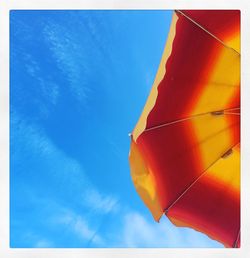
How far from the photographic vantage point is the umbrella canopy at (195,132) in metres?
1.80

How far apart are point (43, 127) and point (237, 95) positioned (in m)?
1.20

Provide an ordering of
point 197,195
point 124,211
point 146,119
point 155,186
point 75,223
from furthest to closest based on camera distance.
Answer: point 124,211, point 75,223, point 197,195, point 155,186, point 146,119

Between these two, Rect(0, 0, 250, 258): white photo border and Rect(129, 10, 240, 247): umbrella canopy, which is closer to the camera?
Rect(129, 10, 240, 247): umbrella canopy

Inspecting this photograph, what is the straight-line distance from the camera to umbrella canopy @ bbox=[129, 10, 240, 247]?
1798mm

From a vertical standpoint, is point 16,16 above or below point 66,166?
above

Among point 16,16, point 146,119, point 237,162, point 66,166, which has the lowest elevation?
point 66,166

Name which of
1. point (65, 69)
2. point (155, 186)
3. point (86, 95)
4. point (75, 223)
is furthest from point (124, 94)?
point (75, 223)

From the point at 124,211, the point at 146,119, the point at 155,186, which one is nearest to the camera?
the point at 146,119

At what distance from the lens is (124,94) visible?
240cm

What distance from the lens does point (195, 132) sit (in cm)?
199

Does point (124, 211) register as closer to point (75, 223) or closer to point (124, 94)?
point (75, 223)

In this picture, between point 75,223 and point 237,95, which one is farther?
point 75,223
